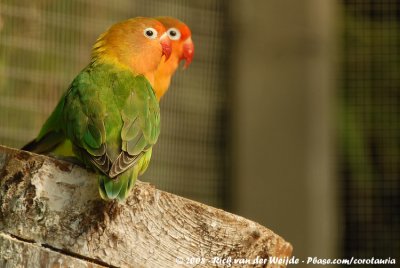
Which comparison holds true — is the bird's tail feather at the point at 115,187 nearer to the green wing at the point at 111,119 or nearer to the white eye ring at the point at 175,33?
the green wing at the point at 111,119

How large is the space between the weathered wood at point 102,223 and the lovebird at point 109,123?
0.14 ft

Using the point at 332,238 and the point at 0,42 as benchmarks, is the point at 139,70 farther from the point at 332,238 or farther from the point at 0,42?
the point at 332,238

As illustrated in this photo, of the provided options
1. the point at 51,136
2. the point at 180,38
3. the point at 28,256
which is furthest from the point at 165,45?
the point at 28,256

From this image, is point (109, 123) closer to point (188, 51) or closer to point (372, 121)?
point (188, 51)

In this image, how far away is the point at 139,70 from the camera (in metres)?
2.82

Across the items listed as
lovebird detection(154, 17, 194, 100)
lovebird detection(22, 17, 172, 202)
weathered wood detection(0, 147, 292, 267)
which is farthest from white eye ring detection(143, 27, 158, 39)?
weathered wood detection(0, 147, 292, 267)

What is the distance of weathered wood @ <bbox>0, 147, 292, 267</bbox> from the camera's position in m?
1.75

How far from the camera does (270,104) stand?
3213mm

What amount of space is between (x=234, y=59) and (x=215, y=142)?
1.08 feet

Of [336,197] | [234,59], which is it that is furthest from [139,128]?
[336,197]

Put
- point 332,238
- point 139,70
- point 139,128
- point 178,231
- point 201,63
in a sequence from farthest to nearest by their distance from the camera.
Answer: point 201,63, point 332,238, point 139,70, point 139,128, point 178,231

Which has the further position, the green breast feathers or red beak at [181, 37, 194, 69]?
red beak at [181, 37, 194, 69]

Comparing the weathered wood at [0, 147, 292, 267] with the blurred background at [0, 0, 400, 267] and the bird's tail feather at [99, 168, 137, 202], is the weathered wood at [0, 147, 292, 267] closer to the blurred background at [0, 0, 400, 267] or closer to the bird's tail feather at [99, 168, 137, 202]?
the bird's tail feather at [99, 168, 137, 202]

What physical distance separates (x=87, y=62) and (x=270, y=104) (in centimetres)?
73
